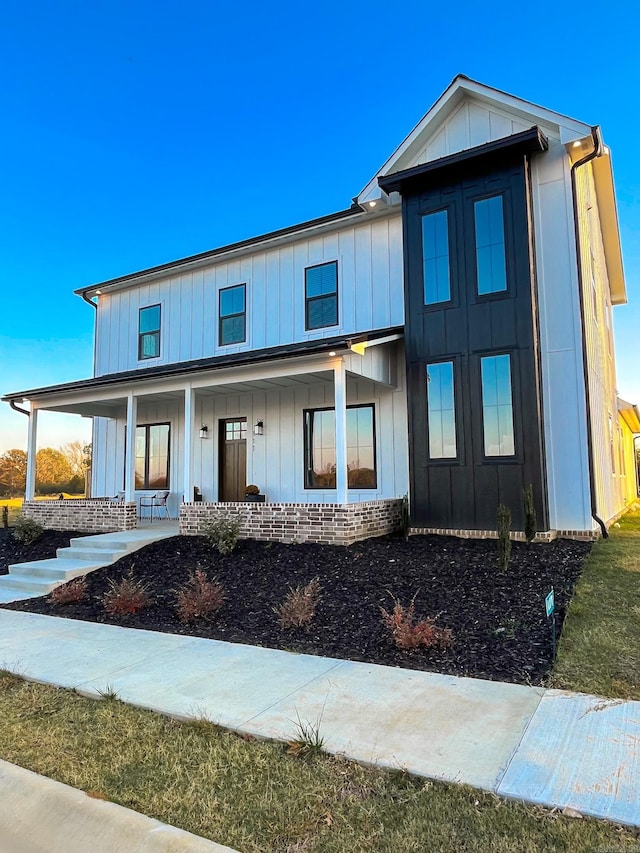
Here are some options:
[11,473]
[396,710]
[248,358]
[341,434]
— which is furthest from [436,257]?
[11,473]

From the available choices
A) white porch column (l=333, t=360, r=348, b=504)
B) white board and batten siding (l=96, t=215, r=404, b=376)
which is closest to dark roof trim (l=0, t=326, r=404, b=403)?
white porch column (l=333, t=360, r=348, b=504)

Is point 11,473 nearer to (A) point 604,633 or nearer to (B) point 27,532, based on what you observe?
(B) point 27,532

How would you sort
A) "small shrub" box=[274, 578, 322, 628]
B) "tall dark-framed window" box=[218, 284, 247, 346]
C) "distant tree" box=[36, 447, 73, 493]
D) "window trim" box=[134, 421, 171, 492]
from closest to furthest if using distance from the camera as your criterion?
"small shrub" box=[274, 578, 322, 628] < "tall dark-framed window" box=[218, 284, 247, 346] < "window trim" box=[134, 421, 171, 492] < "distant tree" box=[36, 447, 73, 493]

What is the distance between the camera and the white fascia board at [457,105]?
32.4 ft

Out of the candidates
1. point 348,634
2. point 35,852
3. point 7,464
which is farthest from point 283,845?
point 7,464

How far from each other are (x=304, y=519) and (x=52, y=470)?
94.0 ft

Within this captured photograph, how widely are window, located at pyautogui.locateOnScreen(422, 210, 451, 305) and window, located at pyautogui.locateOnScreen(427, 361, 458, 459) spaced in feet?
4.52

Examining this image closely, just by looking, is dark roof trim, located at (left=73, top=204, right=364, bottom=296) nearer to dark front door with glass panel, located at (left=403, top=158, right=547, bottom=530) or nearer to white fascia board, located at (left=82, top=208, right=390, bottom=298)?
white fascia board, located at (left=82, top=208, right=390, bottom=298)

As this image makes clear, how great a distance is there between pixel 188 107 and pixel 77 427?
25015 millimetres

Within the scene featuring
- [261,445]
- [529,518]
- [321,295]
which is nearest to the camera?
[529,518]

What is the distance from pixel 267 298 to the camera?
13.8 meters

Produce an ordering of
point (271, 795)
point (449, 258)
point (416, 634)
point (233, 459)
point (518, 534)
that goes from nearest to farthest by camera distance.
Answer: point (271, 795) < point (416, 634) < point (518, 534) < point (449, 258) < point (233, 459)

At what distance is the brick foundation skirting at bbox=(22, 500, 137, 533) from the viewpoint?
12.1 m

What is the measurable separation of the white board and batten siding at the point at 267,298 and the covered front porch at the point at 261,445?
→ 1.32 m
